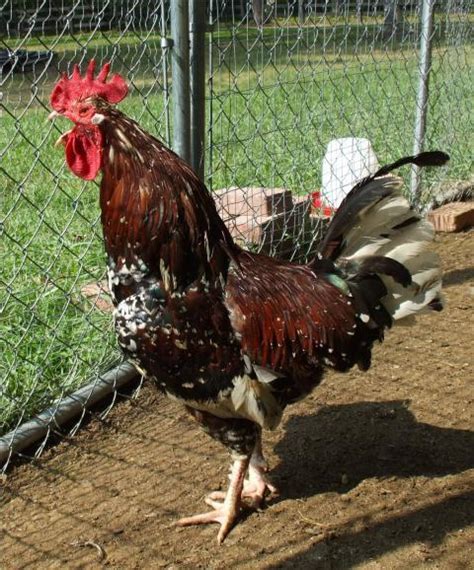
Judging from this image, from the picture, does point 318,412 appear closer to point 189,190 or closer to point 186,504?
point 186,504

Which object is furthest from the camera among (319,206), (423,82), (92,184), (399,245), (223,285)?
→ (423,82)

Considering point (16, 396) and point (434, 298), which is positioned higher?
point (434, 298)

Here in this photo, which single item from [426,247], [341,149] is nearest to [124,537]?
[426,247]

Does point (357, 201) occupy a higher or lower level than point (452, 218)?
higher

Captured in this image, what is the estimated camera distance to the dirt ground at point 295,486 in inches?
95.4

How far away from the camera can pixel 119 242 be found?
2359mm

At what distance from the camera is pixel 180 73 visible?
9.77 feet

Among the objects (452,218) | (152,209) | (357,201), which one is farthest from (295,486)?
(452,218)

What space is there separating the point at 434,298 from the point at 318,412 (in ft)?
2.96

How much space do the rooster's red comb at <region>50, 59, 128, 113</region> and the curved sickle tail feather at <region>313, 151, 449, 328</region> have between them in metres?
0.90

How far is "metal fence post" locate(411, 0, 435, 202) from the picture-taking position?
16.9 ft

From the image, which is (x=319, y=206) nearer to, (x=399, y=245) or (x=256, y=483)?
(x=399, y=245)

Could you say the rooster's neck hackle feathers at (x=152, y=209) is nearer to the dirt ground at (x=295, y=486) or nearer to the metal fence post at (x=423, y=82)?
the dirt ground at (x=295, y=486)

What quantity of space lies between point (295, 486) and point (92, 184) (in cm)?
310
